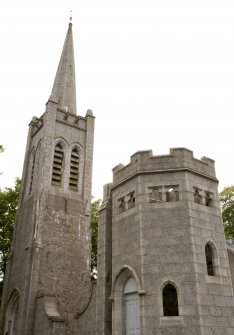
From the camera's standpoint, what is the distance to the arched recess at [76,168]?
82.1 ft

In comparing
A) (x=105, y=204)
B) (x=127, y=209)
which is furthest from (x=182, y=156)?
(x=105, y=204)

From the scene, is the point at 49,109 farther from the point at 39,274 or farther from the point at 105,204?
the point at 105,204

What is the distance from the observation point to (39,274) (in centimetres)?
1984

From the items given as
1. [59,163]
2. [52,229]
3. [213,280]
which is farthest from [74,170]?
[213,280]

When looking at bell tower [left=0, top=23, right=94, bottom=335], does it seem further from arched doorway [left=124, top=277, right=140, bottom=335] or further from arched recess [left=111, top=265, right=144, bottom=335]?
arched doorway [left=124, top=277, right=140, bottom=335]

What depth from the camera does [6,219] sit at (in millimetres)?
27594

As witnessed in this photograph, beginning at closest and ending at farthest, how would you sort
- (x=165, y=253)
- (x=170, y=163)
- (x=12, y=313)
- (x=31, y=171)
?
(x=165, y=253) → (x=170, y=163) → (x=12, y=313) → (x=31, y=171)

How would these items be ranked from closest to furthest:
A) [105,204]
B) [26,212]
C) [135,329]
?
[135,329] → [105,204] → [26,212]

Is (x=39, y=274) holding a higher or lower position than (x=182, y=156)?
lower

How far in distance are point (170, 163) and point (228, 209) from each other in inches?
795

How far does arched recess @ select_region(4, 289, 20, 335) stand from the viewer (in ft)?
67.7

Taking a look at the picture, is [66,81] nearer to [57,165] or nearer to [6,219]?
[57,165]

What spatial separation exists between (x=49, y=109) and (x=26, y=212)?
25.8 feet

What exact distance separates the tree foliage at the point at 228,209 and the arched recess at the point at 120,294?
1951 cm
